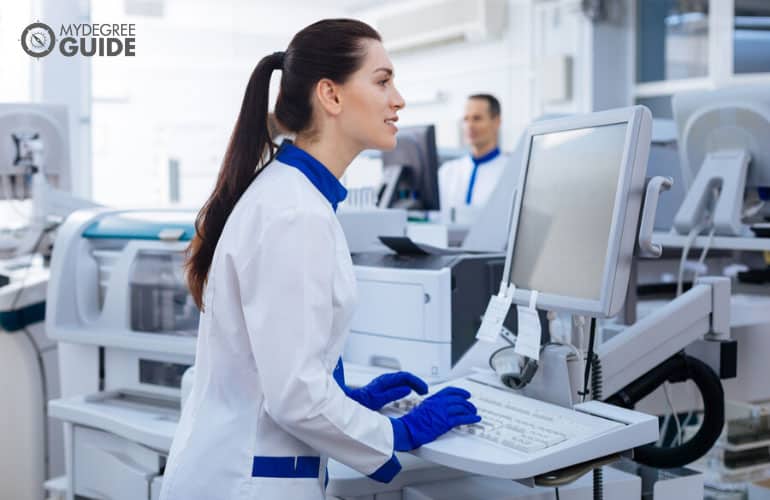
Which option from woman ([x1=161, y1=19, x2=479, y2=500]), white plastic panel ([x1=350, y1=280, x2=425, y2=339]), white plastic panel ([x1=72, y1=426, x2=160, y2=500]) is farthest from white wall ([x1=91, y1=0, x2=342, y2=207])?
woman ([x1=161, y1=19, x2=479, y2=500])

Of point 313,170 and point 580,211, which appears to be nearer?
point 313,170

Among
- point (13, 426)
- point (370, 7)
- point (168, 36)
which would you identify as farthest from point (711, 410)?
point (168, 36)

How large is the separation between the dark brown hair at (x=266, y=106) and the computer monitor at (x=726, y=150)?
1498 millimetres

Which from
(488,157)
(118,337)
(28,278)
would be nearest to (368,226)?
(118,337)

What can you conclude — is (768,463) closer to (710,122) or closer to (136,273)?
(710,122)

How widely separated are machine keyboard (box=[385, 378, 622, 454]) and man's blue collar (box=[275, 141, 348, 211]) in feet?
1.32

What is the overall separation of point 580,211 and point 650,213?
125 millimetres

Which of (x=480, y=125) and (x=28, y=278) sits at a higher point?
(x=480, y=125)

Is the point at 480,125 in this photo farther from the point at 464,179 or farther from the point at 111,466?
the point at 111,466

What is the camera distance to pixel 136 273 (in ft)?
7.91

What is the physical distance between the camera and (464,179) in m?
4.89

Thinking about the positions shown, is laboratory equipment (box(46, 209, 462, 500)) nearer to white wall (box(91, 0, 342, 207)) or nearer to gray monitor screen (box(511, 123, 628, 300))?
gray monitor screen (box(511, 123, 628, 300))

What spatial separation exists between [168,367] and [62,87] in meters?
3.16

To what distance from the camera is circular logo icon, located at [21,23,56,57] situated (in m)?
3.04
